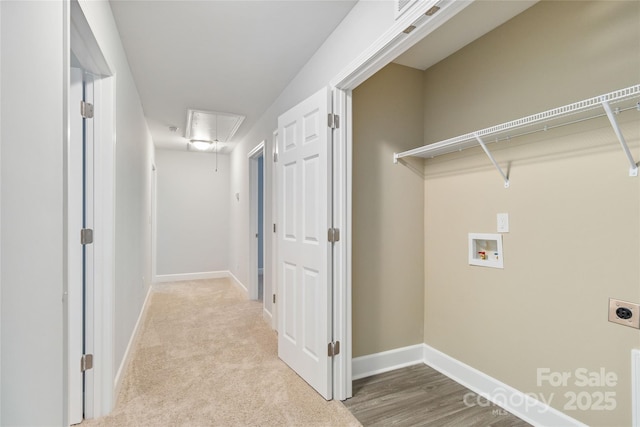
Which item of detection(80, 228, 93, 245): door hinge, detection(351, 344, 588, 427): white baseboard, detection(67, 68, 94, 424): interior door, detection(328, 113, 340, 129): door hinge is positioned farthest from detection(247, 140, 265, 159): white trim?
detection(351, 344, 588, 427): white baseboard

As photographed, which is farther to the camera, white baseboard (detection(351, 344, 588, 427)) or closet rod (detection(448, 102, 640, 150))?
white baseboard (detection(351, 344, 588, 427))

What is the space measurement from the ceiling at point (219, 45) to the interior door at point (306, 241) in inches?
18.9

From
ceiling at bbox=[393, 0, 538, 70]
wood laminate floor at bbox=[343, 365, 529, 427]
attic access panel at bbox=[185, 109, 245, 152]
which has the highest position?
ceiling at bbox=[393, 0, 538, 70]

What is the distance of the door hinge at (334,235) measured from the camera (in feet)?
7.00

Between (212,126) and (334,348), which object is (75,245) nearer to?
(334,348)

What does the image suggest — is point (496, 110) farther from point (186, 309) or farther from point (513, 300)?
point (186, 309)

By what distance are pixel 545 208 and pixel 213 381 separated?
2496mm

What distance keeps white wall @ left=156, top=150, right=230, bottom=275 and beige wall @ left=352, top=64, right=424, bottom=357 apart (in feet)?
14.6

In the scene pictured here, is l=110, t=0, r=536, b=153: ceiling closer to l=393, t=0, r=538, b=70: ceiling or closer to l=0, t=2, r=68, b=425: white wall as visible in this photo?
l=393, t=0, r=538, b=70: ceiling

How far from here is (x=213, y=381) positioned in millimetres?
2355

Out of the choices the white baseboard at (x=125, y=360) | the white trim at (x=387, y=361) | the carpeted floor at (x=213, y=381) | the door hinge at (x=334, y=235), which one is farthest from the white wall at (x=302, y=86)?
the white trim at (x=387, y=361)

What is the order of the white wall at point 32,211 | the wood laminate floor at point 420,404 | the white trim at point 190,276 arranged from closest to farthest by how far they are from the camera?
the white wall at point 32,211 < the wood laminate floor at point 420,404 < the white trim at point 190,276

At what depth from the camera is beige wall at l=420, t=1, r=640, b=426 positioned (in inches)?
61.3

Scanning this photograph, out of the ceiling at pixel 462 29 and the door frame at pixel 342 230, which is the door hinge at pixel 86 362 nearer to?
the door frame at pixel 342 230
